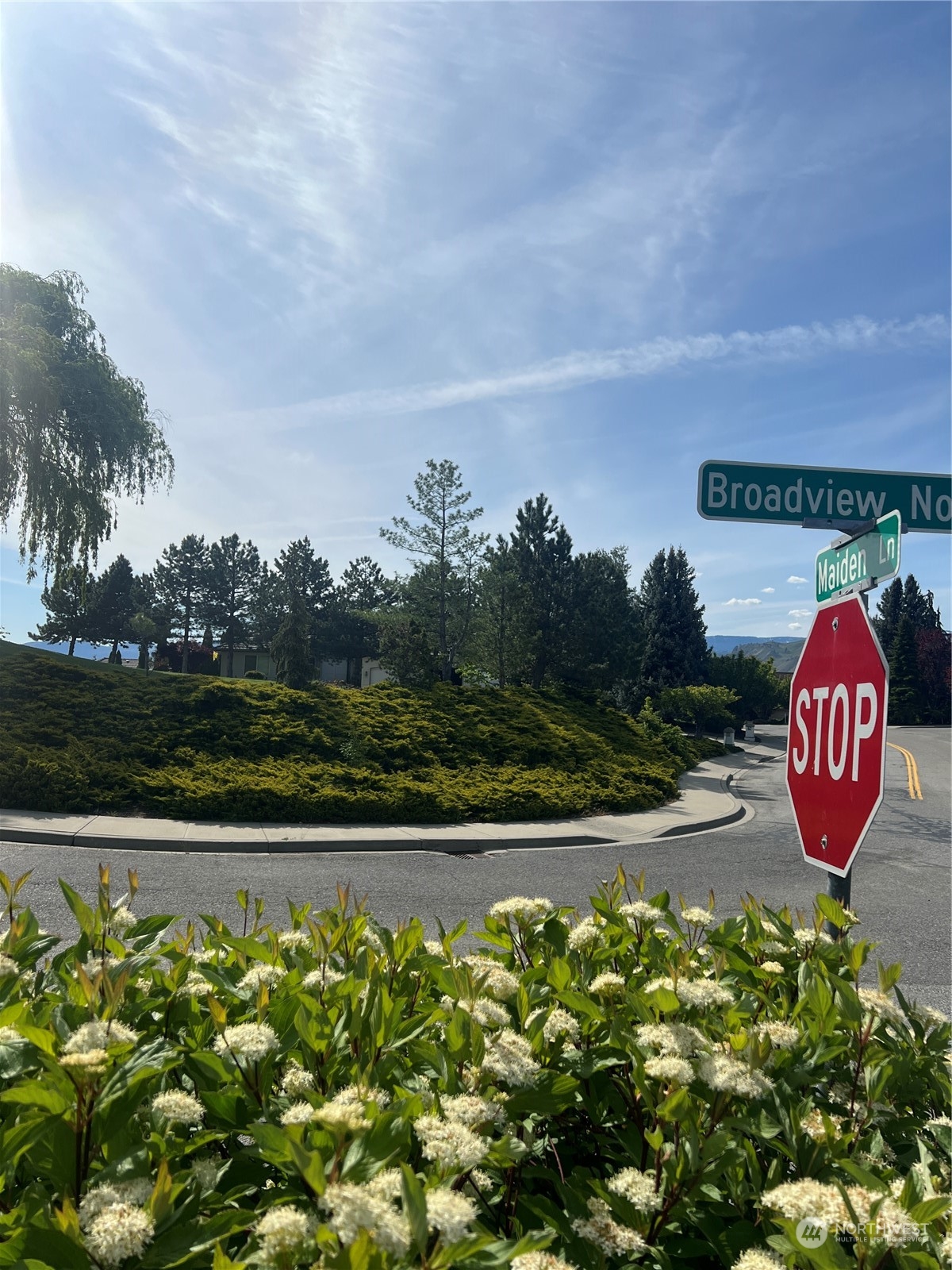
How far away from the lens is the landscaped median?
11234 mm

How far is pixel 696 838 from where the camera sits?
39.9 ft

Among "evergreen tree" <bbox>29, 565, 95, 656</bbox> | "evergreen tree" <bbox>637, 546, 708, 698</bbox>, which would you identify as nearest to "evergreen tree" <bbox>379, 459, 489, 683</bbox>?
"evergreen tree" <bbox>637, 546, 708, 698</bbox>

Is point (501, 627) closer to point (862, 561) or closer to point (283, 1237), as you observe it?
point (862, 561)

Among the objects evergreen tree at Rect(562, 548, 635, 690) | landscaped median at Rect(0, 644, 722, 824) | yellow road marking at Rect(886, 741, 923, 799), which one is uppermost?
evergreen tree at Rect(562, 548, 635, 690)

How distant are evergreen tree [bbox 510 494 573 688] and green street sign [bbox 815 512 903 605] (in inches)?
966

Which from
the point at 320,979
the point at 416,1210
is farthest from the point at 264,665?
the point at 416,1210

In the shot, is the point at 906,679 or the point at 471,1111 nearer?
the point at 471,1111

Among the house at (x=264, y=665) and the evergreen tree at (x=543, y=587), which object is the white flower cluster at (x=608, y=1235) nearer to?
the evergreen tree at (x=543, y=587)

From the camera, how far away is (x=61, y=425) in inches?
758

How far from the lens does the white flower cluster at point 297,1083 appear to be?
1.31 m

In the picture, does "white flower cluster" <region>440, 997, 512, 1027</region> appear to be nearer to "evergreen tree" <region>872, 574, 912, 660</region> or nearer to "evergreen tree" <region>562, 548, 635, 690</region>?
"evergreen tree" <region>562, 548, 635, 690</region>

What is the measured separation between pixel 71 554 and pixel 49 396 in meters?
3.80

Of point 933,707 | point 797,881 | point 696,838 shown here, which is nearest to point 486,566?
point 696,838

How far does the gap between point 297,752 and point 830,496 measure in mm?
12124
